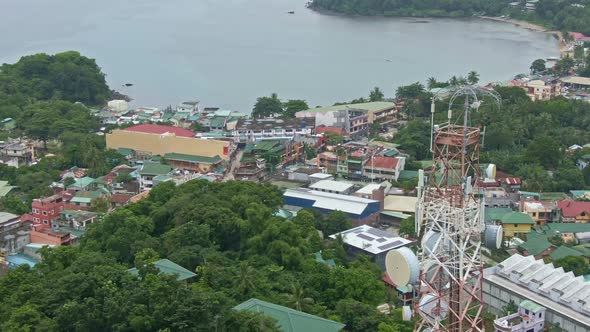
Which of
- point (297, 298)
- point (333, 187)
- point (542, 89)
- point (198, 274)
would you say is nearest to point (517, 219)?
point (333, 187)

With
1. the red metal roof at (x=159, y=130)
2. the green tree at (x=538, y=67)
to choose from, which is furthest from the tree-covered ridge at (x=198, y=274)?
the green tree at (x=538, y=67)

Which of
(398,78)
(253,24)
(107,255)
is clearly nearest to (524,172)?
(107,255)

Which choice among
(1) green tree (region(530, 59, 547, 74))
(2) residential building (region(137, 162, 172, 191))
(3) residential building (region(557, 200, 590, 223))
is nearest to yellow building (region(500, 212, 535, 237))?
(3) residential building (region(557, 200, 590, 223))

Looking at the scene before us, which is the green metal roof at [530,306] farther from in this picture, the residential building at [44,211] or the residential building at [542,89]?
the residential building at [542,89]

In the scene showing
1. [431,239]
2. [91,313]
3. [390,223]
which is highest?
[431,239]

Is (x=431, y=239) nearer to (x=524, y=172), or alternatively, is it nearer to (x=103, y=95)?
(x=524, y=172)

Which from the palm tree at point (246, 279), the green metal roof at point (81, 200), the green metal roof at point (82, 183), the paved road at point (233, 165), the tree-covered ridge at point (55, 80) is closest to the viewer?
the palm tree at point (246, 279)

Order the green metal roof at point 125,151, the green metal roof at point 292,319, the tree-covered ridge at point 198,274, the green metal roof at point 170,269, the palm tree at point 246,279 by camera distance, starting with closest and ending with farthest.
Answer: the tree-covered ridge at point 198,274 < the green metal roof at point 292,319 < the palm tree at point 246,279 < the green metal roof at point 170,269 < the green metal roof at point 125,151
